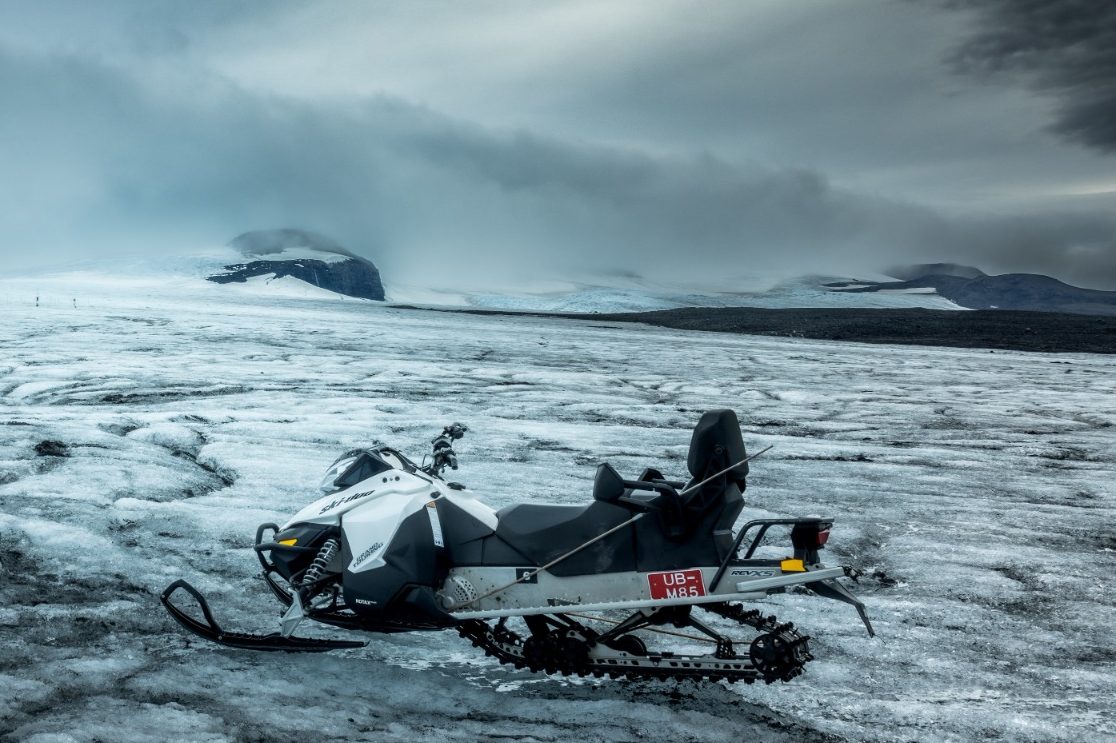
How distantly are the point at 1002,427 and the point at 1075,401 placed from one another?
17.7 feet

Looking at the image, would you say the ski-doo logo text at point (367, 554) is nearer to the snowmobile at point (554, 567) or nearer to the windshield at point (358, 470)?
the snowmobile at point (554, 567)

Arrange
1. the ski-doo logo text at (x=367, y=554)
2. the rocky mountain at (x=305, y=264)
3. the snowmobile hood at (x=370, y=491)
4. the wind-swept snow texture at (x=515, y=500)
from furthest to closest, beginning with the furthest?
1. the rocky mountain at (x=305, y=264)
2. the snowmobile hood at (x=370, y=491)
3. the ski-doo logo text at (x=367, y=554)
4. the wind-swept snow texture at (x=515, y=500)

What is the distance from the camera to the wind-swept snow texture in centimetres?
409

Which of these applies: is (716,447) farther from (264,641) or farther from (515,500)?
(515,500)

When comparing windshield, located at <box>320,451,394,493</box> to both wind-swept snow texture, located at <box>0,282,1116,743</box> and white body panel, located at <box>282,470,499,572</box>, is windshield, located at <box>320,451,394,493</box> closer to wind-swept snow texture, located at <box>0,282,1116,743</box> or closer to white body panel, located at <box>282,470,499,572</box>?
white body panel, located at <box>282,470,499,572</box>

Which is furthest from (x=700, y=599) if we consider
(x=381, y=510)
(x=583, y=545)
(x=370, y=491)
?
(x=370, y=491)

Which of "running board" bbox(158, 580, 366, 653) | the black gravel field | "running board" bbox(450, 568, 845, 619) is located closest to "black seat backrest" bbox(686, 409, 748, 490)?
"running board" bbox(450, 568, 845, 619)

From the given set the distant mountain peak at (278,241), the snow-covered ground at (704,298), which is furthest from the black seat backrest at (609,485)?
the distant mountain peak at (278,241)

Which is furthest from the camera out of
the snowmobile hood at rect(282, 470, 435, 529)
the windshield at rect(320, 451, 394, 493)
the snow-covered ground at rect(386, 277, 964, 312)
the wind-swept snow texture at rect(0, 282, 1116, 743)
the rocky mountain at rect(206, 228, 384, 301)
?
the rocky mountain at rect(206, 228, 384, 301)

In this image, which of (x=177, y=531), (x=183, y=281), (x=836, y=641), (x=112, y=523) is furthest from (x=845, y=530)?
(x=183, y=281)

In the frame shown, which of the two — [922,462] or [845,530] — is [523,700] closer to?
[845,530]

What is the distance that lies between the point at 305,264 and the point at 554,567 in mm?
154509

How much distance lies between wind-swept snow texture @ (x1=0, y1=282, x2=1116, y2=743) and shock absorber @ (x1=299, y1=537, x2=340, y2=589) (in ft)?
1.48

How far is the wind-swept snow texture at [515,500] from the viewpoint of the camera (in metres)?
4.09
